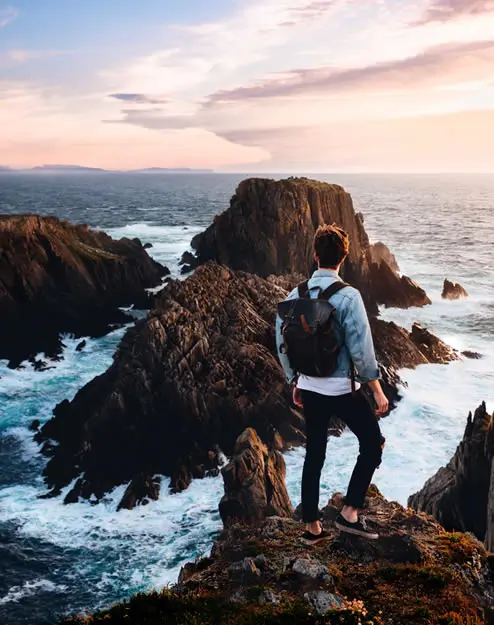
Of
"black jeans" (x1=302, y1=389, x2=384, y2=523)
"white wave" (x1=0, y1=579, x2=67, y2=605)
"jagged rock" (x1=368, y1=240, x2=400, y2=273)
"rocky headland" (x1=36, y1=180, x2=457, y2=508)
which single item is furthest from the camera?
"jagged rock" (x1=368, y1=240, x2=400, y2=273)

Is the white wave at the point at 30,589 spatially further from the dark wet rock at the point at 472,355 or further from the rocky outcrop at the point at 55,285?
the dark wet rock at the point at 472,355

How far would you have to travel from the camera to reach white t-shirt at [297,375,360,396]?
6.83 meters

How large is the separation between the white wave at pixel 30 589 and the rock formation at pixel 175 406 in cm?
529

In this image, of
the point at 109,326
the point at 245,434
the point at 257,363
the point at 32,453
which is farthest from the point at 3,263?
the point at 245,434

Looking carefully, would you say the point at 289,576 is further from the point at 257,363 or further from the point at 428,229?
the point at 428,229

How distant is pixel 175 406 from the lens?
99.3ft

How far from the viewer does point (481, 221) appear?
141m

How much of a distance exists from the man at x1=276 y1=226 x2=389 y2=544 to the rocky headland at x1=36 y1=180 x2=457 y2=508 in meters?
20.3

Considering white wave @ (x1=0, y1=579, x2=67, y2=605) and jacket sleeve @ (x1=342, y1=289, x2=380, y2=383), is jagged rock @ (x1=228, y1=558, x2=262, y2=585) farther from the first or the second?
white wave @ (x1=0, y1=579, x2=67, y2=605)

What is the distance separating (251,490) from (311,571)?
15371 mm

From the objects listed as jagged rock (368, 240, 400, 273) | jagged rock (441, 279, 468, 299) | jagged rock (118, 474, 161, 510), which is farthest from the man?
jagged rock (441, 279, 468, 299)

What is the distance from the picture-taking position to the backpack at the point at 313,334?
662cm

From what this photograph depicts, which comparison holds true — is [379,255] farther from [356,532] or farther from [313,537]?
[313,537]

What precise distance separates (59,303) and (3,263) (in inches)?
261
